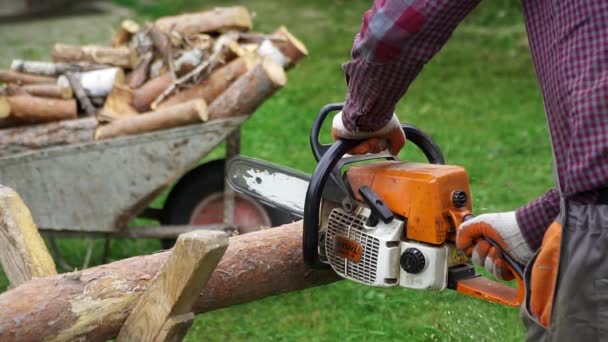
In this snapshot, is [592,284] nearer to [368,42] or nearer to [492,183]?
[368,42]

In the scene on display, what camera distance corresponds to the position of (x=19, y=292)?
2.26 m

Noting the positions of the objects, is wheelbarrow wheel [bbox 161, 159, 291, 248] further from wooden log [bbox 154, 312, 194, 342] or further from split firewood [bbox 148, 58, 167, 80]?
wooden log [bbox 154, 312, 194, 342]

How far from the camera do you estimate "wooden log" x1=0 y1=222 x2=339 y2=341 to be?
2.23 metres

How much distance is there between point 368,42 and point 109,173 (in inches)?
99.9

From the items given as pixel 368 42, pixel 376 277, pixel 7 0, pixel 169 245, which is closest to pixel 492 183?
pixel 169 245

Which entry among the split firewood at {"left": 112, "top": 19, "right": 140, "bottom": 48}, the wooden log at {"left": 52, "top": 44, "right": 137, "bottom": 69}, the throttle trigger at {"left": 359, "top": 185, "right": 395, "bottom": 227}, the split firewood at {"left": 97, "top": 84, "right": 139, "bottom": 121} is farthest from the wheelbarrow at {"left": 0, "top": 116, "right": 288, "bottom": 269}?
the throttle trigger at {"left": 359, "top": 185, "right": 395, "bottom": 227}

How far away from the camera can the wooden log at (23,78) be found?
4699 mm

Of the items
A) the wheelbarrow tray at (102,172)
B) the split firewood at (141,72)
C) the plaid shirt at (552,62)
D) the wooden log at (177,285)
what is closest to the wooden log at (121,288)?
the wooden log at (177,285)

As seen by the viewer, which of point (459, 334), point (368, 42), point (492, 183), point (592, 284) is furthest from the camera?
point (492, 183)

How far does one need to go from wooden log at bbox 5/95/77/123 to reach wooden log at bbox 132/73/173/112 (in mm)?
334

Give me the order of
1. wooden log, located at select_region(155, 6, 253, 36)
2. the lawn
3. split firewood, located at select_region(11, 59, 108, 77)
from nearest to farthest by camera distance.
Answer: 1. the lawn
2. split firewood, located at select_region(11, 59, 108, 77)
3. wooden log, located at select_region(155, 6, 253, 36)

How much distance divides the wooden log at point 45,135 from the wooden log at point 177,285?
7.13 ft

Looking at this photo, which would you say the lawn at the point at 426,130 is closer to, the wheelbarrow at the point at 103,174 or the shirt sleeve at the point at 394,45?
the wheelbarrow at the point at 103,174

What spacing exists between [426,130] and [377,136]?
209 inches
